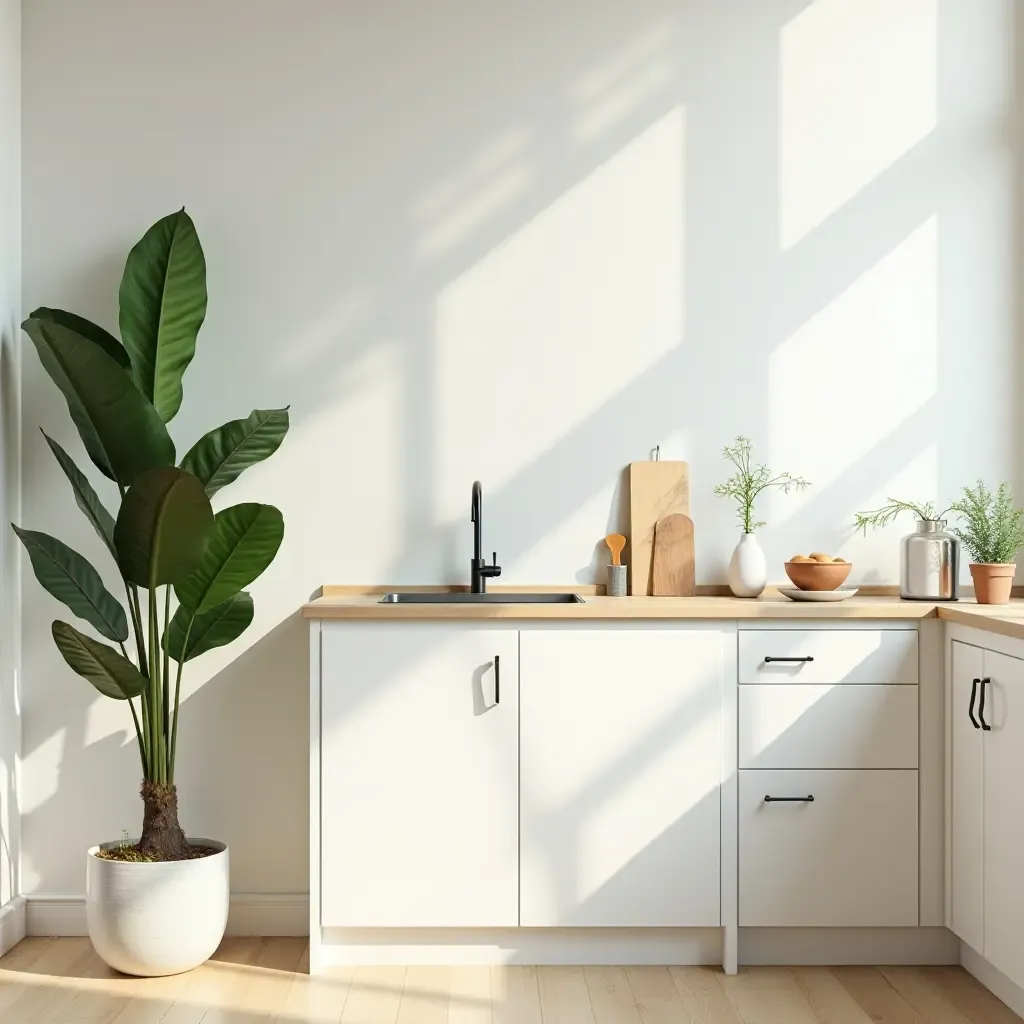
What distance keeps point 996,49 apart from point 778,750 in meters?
2.08

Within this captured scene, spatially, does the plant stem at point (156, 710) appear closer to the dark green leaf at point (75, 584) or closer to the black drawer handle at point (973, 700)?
the dark green leaf at point (75, 584)

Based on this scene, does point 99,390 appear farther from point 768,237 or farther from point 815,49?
point 815,49

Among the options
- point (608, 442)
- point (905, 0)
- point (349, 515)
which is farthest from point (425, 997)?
point (905, 0)

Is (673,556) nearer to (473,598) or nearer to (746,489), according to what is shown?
(746,489)

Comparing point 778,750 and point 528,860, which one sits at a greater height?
point 778,750

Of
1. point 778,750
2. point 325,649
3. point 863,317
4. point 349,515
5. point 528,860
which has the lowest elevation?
point 528,860

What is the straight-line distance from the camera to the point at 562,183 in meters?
3.16

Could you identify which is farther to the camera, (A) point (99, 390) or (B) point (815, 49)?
(B) point (815, 49)

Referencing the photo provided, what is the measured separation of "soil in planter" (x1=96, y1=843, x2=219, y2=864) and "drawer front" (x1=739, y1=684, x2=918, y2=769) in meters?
1.38

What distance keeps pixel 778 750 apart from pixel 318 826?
114cm

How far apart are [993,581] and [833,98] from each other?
1416mm

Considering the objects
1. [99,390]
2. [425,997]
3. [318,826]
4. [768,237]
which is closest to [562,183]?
[768,237]

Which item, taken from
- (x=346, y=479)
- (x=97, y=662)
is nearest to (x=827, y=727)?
(x=346, y=479)

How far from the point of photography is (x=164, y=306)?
2871mm
